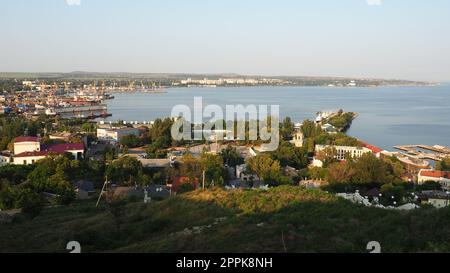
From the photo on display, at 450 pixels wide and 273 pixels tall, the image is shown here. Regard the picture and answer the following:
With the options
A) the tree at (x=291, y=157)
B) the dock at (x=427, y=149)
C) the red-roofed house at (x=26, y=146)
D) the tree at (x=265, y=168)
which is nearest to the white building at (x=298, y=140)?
the tree at (x=291, y=157)

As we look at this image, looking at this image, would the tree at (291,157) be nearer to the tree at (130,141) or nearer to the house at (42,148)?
the house at (42,148)

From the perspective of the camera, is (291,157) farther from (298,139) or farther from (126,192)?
(126,192)

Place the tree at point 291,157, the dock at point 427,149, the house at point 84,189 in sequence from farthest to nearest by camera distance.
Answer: the dock at point 427,149 < the tree at point 291,157 < the house at point 84,189

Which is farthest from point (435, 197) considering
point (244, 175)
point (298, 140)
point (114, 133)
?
point (114, 133)

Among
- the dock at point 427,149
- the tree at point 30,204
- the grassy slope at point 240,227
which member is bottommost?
the dock at point 427,149

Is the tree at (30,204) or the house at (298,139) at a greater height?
the tree at (30,204)

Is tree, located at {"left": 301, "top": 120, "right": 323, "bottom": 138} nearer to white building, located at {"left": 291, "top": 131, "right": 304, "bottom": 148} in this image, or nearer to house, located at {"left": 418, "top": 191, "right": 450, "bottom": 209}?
white building, located at {"left": 291, "top": 131, "right": 304, "bottom": 148}
